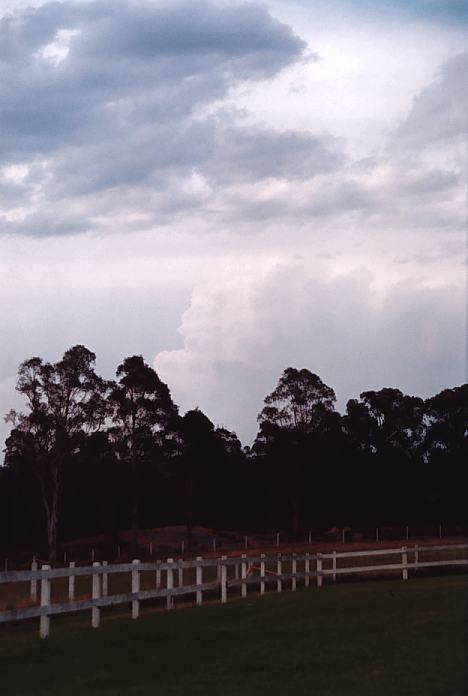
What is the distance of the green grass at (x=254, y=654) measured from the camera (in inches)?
424

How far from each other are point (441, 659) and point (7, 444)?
63.1 metres

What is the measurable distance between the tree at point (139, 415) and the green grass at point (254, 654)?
53.3 metres

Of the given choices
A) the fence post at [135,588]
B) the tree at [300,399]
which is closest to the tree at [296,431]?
the tree at [300,399]

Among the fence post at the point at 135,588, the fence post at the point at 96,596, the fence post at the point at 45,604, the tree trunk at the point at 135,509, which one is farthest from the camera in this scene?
the tree trunk at the point at 135,509

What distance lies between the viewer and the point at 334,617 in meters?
17.9

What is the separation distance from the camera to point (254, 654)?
1327 cm

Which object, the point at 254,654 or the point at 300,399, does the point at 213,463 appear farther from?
the point at 254,654

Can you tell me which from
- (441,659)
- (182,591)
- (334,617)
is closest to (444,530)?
(182,591)

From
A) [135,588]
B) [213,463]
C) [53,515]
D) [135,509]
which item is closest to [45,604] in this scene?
[135,588]

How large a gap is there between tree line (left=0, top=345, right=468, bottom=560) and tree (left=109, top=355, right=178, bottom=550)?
0.08 m

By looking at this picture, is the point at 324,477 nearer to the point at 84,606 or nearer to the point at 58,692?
the point at 84,606

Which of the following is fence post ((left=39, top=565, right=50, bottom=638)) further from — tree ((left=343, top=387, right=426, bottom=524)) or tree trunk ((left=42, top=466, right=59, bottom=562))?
tree ((left=343, top=387, right=426, bottom=524))

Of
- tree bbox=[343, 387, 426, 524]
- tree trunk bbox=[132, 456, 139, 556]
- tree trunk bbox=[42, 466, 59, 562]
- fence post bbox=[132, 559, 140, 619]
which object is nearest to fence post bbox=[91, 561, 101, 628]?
fence post bbox=[132, 559, 140, 619]

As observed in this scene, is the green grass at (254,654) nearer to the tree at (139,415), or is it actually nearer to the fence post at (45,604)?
the fence post at (45,604)
